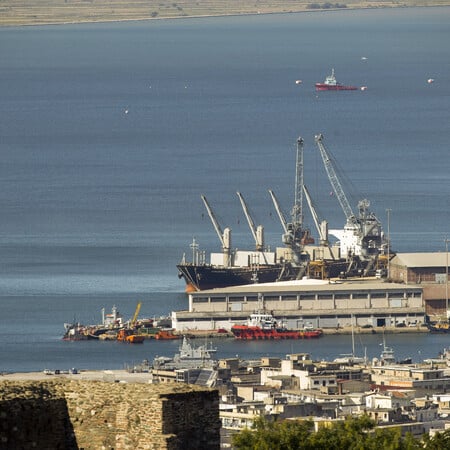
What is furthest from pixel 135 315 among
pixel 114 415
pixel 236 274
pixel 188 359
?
pixel 114 415

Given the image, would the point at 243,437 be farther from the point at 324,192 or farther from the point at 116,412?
the point at 324,192

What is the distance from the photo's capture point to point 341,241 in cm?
9512

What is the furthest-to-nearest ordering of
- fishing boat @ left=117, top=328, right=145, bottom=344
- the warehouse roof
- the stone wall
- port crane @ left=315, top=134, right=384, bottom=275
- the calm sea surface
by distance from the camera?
port crane @ left=315, top=134, right=384, bottom=275 < the warehouse roof < the calm sea surface < fishing boat @ left=117, top=328, right=145, bottom=344 < the stone wall

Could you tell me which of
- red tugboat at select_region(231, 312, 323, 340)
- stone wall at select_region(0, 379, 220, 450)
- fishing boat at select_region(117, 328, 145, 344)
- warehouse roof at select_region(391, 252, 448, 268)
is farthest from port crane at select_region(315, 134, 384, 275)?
stone wall at select_region(0, 379, 220, 450)

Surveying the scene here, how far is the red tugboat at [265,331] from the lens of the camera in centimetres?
7869

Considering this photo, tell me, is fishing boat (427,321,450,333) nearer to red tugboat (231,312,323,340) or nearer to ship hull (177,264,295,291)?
red tugboat (231,312,323,340)

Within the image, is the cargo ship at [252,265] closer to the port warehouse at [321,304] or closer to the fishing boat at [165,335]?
the port warehouse at [321,304]

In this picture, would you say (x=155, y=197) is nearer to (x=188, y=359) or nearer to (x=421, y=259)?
(x=421, y=259)

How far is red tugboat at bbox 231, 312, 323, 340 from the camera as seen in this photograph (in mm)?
78688

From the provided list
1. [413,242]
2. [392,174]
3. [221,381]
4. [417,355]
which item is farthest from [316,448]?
[392,174]

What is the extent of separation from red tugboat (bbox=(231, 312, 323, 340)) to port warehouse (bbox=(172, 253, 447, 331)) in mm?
992

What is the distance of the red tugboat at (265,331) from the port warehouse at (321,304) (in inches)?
39.0

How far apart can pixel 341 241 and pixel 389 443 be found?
248 ft

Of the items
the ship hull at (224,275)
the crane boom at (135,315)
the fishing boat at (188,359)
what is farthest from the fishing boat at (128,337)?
the ship hull at (224,275)
